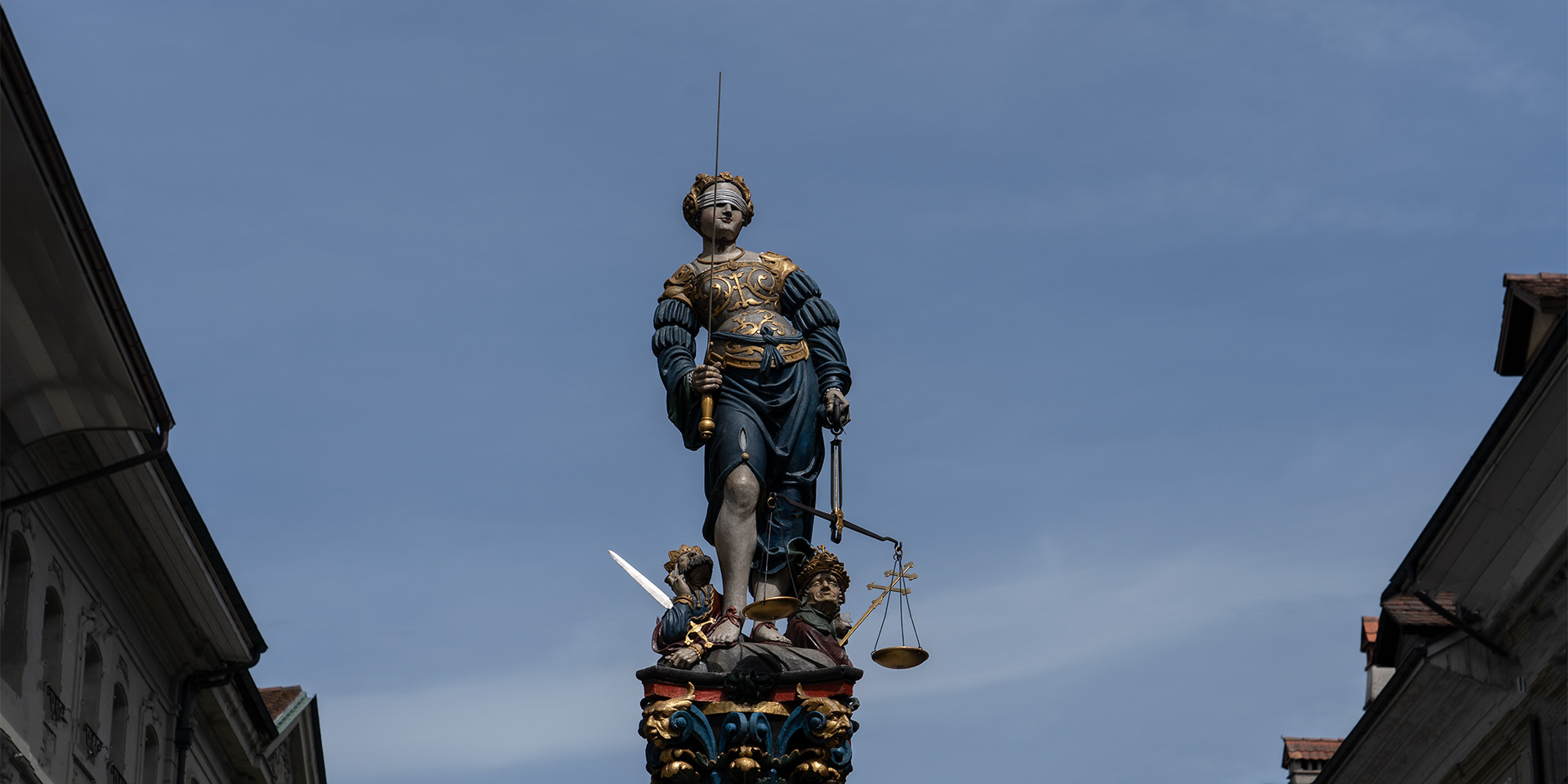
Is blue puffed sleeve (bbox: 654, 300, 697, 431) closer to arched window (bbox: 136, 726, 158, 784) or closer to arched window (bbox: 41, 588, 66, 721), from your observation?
arched window (bbox: 41, 588, 66, 721)

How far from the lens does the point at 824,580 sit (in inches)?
999

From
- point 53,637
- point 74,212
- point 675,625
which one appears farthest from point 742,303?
point 53,637

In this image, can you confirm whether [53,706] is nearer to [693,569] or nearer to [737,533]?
[693,569]

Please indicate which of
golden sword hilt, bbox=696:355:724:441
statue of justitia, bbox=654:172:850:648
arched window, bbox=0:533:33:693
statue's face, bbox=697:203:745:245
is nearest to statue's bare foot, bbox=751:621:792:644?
statue of justitia, bbox=654:172:850:648

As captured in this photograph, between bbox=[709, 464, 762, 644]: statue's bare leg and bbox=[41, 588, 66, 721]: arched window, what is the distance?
7109mm

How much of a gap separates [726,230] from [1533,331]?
7.62 meters

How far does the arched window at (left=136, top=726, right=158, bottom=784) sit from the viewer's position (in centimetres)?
3216

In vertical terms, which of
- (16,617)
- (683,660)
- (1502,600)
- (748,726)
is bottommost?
(748,726)

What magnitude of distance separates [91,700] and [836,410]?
9022mm

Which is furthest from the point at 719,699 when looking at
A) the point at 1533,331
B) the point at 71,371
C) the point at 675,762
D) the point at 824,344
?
the point at 1533,331

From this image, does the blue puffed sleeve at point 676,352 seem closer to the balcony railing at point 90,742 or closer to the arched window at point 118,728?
the balcony railing at point 90,742

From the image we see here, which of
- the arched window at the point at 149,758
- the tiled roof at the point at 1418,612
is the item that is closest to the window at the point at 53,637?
the arched window at the point at 149,758

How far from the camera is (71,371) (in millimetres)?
25344

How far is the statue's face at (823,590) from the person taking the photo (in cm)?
2525
